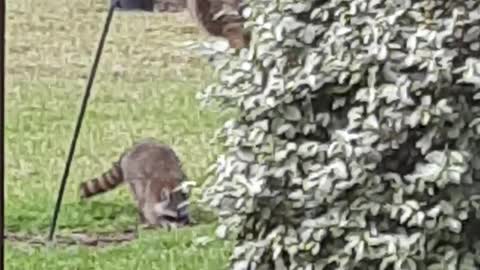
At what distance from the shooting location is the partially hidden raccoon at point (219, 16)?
14.0 feet

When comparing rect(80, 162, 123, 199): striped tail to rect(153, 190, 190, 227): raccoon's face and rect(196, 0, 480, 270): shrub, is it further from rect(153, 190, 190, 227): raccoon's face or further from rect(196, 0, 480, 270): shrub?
rect(196, 0, 480, 270): shrub

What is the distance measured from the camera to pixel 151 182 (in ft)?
14.2

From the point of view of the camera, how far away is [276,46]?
353cm

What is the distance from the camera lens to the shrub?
338cm

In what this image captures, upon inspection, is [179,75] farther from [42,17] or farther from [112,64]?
[42,17]

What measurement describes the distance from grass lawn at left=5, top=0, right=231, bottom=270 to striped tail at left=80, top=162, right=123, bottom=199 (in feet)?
0.08

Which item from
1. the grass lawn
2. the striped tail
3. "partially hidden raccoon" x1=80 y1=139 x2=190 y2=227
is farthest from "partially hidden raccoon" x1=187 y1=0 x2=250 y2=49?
the striped tail

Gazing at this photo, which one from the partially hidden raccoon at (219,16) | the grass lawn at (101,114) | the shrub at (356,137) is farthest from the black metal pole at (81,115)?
the shrub at (356,137)

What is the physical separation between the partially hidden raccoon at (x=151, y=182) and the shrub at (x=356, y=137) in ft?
2.26

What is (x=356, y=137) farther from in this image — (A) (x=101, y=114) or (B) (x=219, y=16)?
(A) (x=101, y=114)

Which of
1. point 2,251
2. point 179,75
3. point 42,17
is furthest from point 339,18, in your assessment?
point 2,251

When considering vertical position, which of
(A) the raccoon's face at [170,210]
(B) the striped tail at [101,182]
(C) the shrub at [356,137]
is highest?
(C) the shrub at [356,137]

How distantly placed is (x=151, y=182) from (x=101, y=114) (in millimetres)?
293

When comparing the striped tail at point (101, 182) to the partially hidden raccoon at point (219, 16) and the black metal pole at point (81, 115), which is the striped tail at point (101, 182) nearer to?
the black metal pole at point (81, 115)
